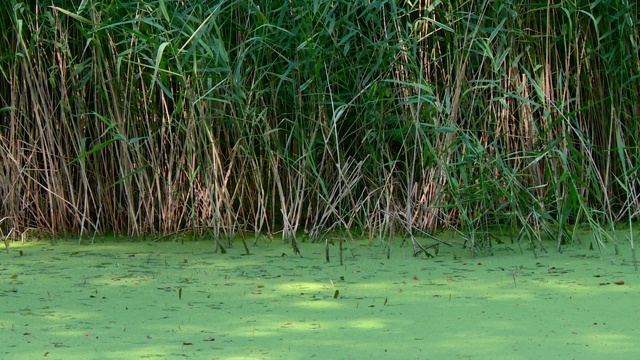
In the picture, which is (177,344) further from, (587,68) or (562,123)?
(587,68)

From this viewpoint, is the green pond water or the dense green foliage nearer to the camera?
the green pond water

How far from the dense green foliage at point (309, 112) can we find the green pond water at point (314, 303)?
255 mm

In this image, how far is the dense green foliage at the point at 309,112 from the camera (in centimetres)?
351

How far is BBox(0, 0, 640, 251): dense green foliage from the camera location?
11.5 ft

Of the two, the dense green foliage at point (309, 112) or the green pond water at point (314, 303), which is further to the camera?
the dense green foliage at point (309, 112)

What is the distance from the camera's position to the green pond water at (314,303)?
2.16m

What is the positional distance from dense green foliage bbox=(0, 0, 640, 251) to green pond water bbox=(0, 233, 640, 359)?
10.0 inches

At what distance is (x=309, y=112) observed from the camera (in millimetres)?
3668

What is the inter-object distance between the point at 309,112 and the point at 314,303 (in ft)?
3.97

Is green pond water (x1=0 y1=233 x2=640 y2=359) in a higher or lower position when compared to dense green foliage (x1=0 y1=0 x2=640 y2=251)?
lower

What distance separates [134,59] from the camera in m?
3.71

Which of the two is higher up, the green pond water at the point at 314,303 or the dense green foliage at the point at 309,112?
the dense green foliage at the point at 309,112

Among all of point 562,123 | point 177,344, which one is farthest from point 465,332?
point 562,123

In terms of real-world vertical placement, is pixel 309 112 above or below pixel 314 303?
above
